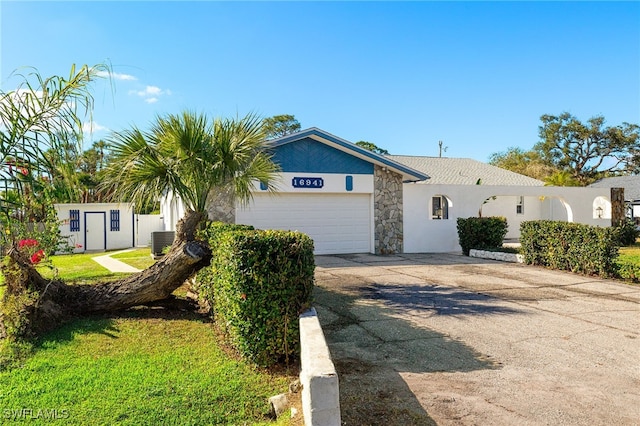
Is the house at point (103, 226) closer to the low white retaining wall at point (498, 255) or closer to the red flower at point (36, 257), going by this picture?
the red flower at point (36, 257)

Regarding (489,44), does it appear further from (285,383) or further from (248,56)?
(285,383)

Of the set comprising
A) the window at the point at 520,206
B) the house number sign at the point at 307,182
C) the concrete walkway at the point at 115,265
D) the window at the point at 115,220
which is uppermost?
the house number sign at the point at 307,182

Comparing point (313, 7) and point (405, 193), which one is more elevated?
point (313, 7)

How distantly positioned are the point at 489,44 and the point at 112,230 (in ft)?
58.8

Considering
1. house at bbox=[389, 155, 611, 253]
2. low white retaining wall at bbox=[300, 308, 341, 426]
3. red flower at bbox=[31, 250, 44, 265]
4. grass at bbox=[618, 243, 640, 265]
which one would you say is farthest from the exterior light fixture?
red flower at bbox=[31, 250, 44, 265]

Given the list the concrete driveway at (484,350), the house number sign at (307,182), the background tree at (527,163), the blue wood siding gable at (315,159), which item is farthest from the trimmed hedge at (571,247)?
the background tree at (527,163)

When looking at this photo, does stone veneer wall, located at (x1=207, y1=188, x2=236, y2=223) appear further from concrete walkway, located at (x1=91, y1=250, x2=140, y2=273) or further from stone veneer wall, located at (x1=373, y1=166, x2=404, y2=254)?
stone veneer wall, located at (x1=373, y1=166, x2=404, y2=254)

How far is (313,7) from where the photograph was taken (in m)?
10.4

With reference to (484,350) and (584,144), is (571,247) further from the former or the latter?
(584,144)

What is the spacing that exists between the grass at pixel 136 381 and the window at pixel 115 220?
14.9 m

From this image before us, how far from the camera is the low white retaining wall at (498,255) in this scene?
1305 centimetres

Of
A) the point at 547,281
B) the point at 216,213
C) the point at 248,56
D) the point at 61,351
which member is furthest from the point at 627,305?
the point at 216,213

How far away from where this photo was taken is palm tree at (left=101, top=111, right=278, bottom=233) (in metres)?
6.89

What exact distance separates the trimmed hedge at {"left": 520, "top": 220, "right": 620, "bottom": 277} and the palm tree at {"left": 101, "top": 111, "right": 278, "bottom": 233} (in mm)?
8736
